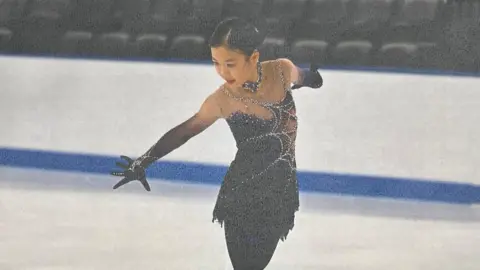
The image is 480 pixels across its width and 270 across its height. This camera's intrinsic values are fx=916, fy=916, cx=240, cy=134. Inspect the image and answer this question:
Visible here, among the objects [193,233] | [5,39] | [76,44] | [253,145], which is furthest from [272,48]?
[5,39]

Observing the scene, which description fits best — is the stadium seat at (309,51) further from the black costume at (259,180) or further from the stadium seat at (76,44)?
the stadium seat at (76,44)

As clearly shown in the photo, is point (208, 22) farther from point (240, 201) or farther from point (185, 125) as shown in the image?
point (240, 201)

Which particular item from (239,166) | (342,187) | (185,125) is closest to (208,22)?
(185,125)

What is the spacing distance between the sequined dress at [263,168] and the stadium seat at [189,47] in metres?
0.48

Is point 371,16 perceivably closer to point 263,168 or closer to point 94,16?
point 263,168

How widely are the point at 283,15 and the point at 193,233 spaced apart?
1023mm

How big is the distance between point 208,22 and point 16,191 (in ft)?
4.33

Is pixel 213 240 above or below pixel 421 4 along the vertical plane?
below

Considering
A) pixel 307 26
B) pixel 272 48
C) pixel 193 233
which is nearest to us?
pixel 272 48

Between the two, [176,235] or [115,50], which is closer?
[176,235]

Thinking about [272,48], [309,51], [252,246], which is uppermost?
[272,48]

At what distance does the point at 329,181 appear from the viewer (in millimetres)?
4105

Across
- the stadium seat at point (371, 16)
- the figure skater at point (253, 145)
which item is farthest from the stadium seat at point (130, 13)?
the stadium seat at point (371, 16)

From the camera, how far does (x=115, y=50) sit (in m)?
4.46
